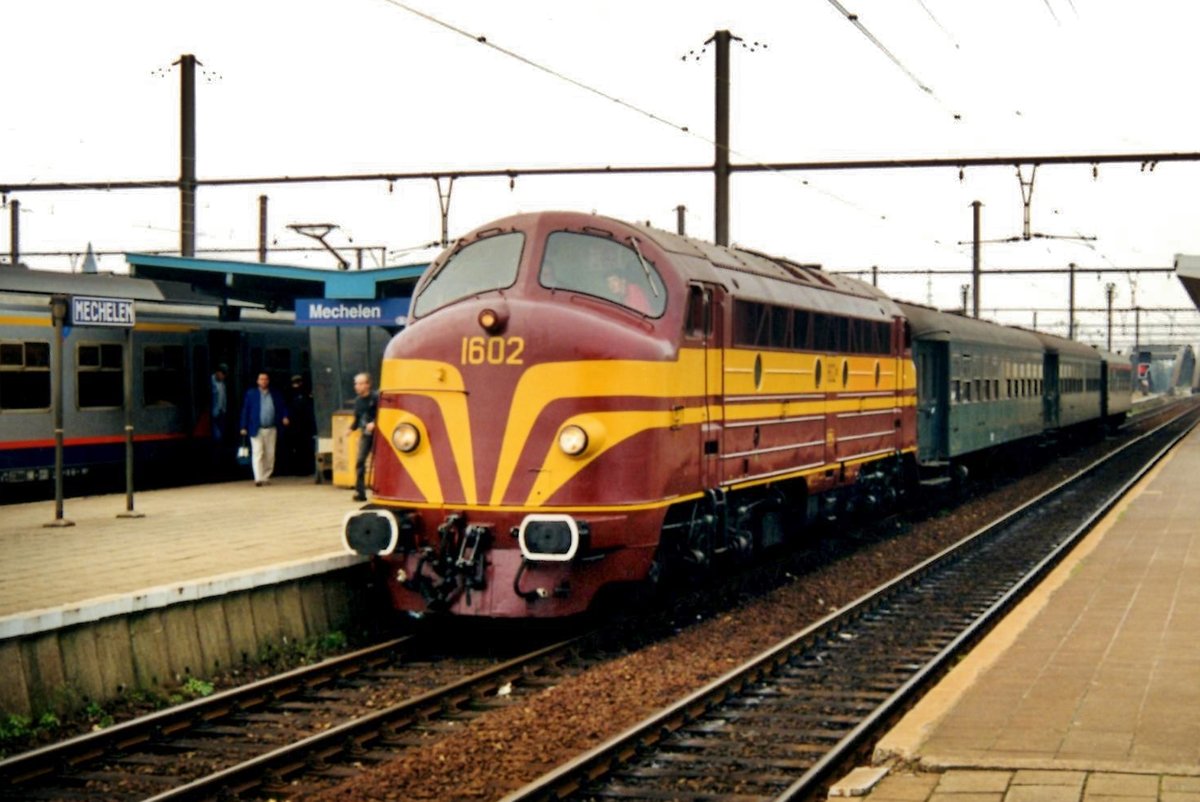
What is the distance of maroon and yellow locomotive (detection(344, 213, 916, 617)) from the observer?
37.0 ft

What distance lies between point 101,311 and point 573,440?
6822 millimetres

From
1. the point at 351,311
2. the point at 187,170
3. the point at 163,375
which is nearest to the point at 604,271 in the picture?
the point at 351,311

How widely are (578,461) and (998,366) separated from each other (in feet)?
66.0

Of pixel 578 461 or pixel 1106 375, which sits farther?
pixel 1106 375

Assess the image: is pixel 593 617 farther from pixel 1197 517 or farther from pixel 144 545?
pixel 1197 517

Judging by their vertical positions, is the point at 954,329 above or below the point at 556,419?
above

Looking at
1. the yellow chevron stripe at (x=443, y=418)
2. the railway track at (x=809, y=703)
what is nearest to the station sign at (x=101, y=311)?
the yellow chevron stripe at (x=443, y=418)

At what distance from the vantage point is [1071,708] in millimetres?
8500

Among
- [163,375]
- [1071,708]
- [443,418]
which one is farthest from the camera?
[163,375]

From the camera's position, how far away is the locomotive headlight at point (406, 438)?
1177 centimetres

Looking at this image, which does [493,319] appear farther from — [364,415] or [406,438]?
[364,415]

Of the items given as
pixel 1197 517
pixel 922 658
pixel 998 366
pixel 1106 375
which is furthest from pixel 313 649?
pixel 1106 375

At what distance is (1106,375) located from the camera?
51.9 m

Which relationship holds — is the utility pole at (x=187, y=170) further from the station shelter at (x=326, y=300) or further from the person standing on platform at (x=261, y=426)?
the person standing on platform at (x=261, y=426)
